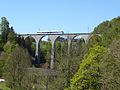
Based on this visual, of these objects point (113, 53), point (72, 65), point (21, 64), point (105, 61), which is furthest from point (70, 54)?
point (113, 53)

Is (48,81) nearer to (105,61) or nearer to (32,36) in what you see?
(105,61)

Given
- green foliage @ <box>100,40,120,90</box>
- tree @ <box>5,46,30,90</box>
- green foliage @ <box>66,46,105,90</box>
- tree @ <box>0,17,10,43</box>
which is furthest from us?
tree @ <box>0,17,10,43</box>

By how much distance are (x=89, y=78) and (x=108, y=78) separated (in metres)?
6.61

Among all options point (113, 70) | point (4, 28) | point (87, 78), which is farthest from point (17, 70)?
point (4, 28)

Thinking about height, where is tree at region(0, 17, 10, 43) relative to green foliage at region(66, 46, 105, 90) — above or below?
above

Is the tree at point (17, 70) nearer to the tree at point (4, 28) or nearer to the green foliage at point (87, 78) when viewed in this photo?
the green foliage at point (87, 78)

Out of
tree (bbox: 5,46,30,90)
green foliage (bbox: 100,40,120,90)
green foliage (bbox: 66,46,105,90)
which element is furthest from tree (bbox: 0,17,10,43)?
green foliage (bbox: 100,40,120,90)

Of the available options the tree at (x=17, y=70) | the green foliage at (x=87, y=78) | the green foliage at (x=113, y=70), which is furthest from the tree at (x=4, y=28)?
the green foliage at (x=113, y=70)

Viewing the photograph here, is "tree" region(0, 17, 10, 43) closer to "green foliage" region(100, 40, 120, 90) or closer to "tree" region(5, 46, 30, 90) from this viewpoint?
"tree" region(5, 46, 30, 90)

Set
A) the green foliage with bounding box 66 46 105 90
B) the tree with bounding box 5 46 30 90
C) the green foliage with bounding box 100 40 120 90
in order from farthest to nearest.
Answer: the tree with bounding box 5 46 30 90 → the green foliage with bounding box 66 46 105 90 → the green foliage with bounding box 100 40 120 90

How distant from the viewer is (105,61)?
70.8 feet

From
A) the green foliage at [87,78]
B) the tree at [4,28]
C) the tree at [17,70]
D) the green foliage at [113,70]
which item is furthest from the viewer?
the tree at [4,28]

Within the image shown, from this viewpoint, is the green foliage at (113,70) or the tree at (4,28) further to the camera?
the tree at (4,28)

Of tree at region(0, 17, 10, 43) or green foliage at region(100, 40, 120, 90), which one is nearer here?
green foliage at region(100, 40, 120, 90)
